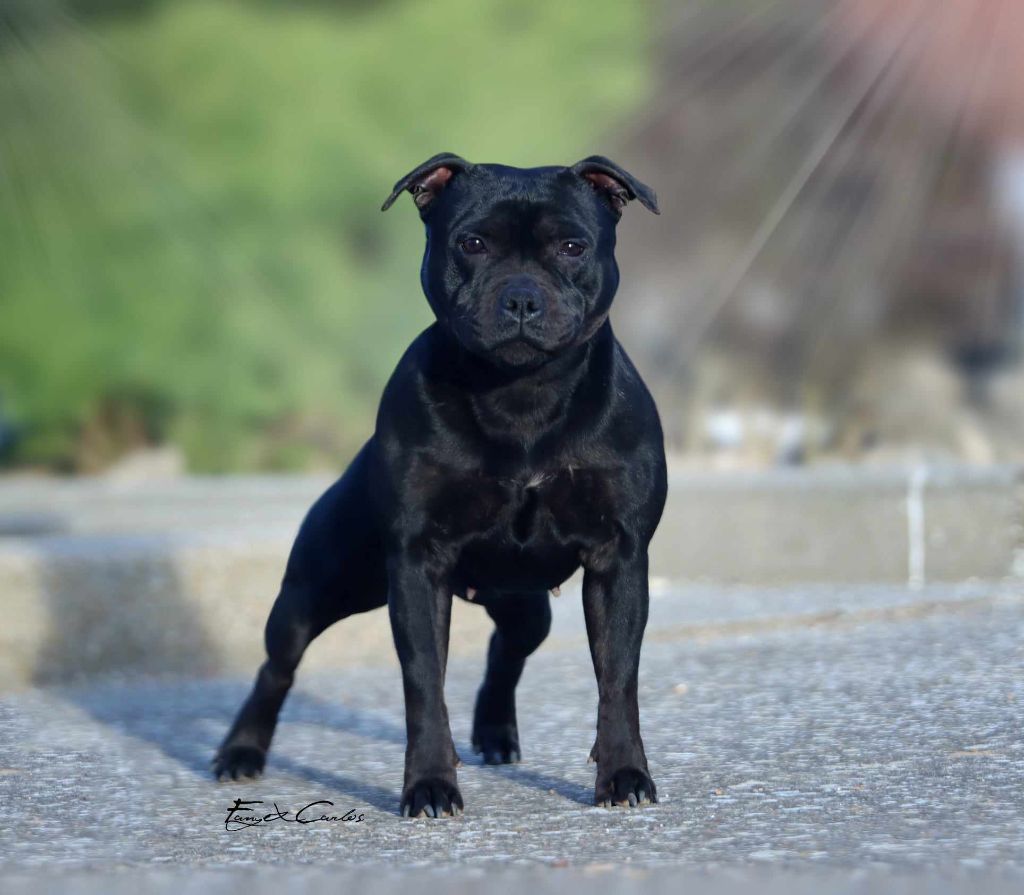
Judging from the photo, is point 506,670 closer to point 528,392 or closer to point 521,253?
point 528,392

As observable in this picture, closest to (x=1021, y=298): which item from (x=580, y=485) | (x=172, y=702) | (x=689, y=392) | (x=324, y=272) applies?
(x=689, y=392)

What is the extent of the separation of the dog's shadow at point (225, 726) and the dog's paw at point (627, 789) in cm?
10

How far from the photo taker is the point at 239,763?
4.22 metres

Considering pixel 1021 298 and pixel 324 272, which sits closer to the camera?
pixel 1021 298

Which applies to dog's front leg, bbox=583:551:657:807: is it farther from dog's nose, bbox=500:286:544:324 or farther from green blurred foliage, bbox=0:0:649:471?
green blurred foliage, bbox=0:0:649:471

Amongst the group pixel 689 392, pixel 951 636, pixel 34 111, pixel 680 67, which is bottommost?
pixel 951 636

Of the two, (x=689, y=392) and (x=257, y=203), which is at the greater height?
(x=257, y=203)

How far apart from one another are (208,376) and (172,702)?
571 centimetres

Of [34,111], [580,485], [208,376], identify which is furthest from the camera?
[208,376]

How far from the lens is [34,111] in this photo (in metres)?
10.5

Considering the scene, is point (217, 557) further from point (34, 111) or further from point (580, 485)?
point (34, 111)

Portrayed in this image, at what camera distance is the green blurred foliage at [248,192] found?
11133 mm

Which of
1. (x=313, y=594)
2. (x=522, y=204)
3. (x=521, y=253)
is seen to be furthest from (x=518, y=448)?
(x=313, y=594)
